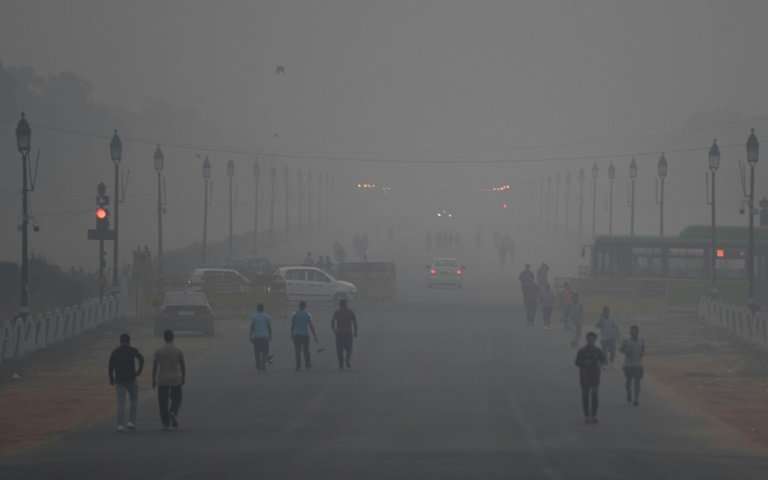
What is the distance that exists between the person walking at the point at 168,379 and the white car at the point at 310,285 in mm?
35303

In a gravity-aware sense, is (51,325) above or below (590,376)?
above

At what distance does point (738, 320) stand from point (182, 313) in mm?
17656

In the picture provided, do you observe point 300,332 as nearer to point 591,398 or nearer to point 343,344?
point 343,344

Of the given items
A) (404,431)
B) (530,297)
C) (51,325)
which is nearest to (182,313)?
(51,325)

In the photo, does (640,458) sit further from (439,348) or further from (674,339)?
(674,339)

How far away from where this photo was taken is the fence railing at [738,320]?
40.8m

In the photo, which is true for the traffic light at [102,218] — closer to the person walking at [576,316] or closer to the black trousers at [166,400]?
the person walking at [576,316]

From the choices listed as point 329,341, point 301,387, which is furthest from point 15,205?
point 301,387

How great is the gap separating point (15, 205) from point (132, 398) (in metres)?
148

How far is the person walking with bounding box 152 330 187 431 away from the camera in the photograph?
22469 millimetres

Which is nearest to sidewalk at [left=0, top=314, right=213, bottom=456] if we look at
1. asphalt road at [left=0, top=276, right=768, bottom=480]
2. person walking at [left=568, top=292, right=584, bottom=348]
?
asphalt road at [left=0, top=276, right=768, bottom=480]

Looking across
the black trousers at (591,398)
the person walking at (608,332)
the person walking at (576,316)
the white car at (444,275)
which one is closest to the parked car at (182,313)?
the person walking at (576,316)

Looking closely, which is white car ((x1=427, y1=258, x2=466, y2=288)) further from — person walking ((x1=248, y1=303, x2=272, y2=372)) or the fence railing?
person walking ((x1=248, y1=303, x2=272, y2=372))

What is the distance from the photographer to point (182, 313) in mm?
42375
